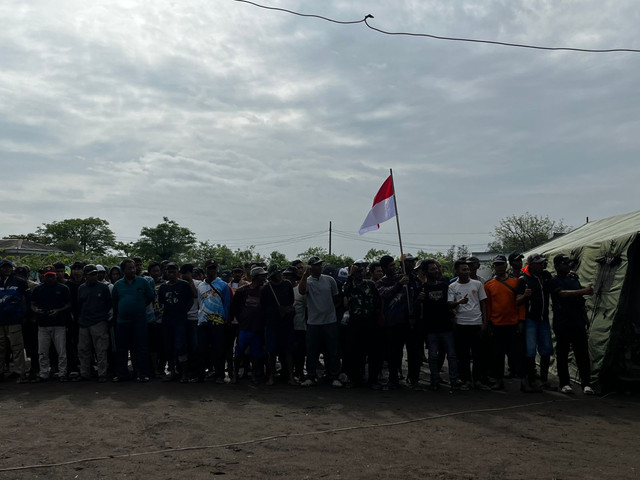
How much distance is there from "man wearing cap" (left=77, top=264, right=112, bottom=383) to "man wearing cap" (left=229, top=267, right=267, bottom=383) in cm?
210

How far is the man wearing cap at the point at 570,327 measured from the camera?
823 cm

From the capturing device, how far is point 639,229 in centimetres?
830

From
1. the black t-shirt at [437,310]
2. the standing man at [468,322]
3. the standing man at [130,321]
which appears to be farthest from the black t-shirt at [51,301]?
the standing man at [468,322]

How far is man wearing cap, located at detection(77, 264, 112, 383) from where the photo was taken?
9430 millimetres

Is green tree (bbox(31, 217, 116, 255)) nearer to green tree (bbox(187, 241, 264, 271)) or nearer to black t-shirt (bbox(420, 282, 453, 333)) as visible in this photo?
green tree (bbox(187, 241, 264, 271))

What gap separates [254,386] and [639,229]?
20.1 ft

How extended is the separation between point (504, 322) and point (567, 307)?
0.89 metres

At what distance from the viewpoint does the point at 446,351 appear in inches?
337

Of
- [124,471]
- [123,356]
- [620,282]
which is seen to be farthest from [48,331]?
[620,282]

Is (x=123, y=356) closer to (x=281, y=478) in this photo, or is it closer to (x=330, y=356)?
(x=330, y=356)

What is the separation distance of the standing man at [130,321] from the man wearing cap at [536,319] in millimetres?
5860

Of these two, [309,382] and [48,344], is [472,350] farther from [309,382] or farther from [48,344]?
[48,344]

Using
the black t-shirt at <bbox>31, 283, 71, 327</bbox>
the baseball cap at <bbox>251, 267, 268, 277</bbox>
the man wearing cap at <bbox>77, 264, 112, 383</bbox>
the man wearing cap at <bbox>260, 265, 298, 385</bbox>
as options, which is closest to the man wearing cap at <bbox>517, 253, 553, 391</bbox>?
the man wearing cap at <bbox>260, 265, 298, 385</bbox>

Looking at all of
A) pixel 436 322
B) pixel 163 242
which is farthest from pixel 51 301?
pixel 163 242
